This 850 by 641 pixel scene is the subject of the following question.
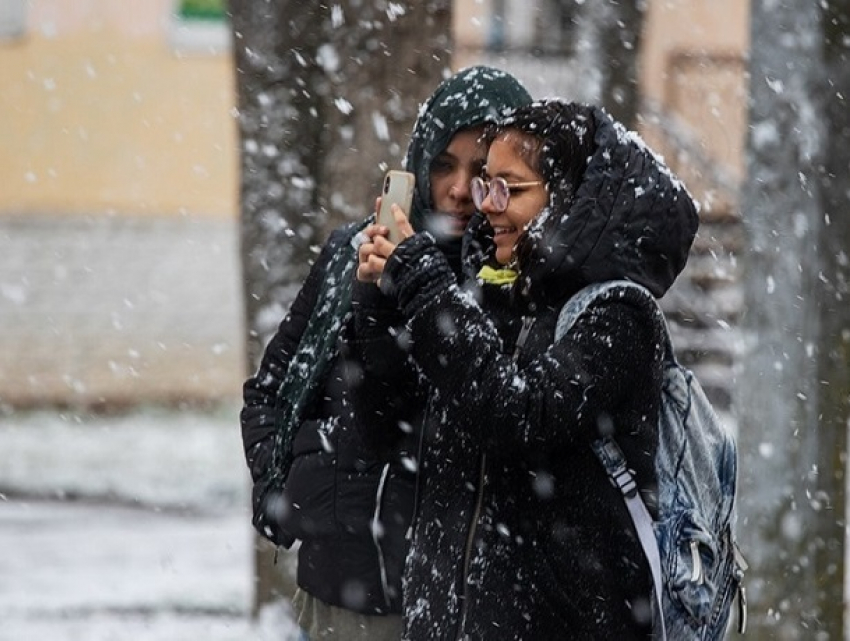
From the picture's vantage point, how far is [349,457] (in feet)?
10.0

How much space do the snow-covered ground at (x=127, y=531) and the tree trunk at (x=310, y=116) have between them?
1.30 metres

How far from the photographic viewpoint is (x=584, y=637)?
2541 millimetres

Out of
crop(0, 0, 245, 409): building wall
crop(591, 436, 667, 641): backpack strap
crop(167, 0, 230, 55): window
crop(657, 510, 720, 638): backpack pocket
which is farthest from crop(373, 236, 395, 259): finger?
crop(167, 0, 230, 55): window

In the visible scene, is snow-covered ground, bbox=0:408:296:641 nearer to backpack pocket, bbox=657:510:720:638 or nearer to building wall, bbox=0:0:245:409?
building wall, bbox=0:0:245:409

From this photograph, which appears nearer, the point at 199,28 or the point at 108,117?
the point at 108,117

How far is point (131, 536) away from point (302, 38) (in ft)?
15.8

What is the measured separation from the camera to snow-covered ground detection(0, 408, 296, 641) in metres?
7.09

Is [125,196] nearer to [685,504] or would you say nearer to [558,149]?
[558,149]

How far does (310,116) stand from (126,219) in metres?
8.52

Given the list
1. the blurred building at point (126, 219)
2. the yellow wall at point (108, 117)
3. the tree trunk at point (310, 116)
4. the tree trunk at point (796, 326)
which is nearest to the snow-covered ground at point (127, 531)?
the blurred building at point (126, 219)

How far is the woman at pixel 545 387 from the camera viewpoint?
249 cm

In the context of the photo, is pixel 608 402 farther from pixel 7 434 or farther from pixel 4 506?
pixel 7 434

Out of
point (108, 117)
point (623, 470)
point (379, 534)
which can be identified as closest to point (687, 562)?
point (623, 470)

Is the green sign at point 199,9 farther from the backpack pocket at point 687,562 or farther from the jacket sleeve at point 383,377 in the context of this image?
the backpack pocket at point 687,562
